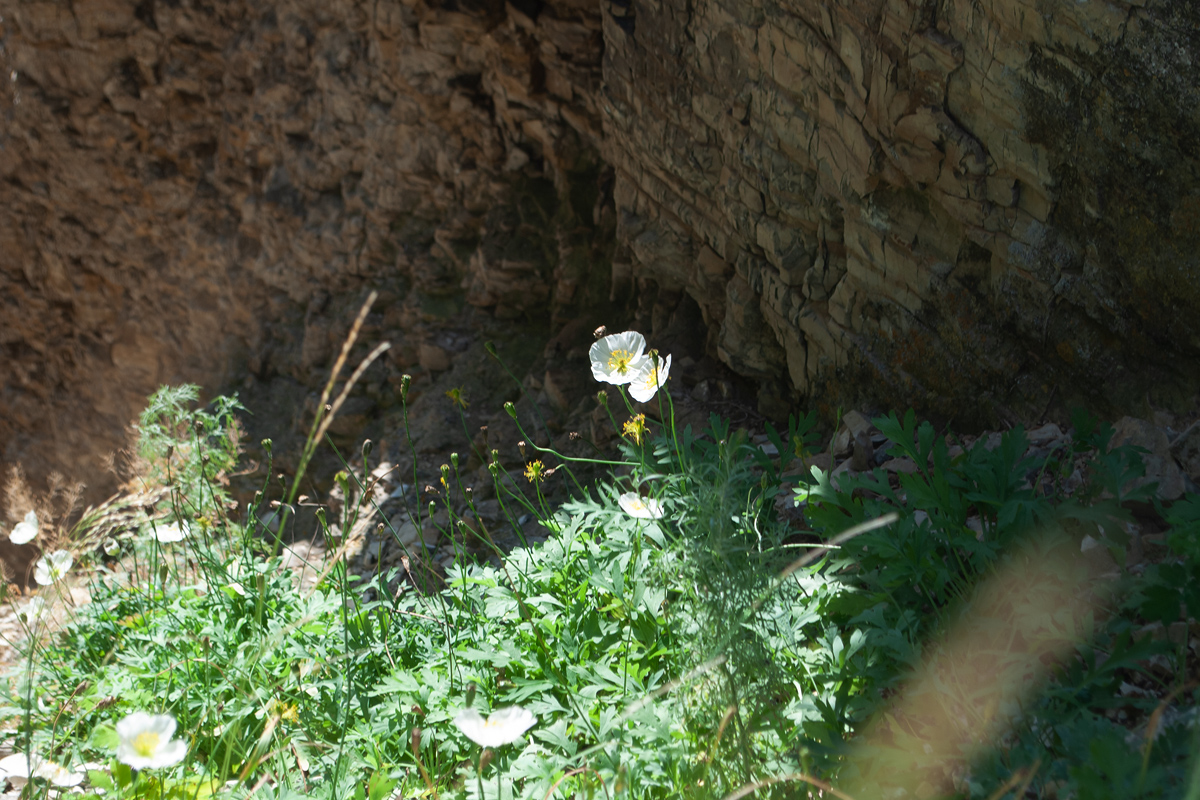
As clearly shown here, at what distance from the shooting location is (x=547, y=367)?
5172mm

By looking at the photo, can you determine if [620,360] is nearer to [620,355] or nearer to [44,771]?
[620,355]

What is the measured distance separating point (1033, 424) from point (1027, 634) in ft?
3.33

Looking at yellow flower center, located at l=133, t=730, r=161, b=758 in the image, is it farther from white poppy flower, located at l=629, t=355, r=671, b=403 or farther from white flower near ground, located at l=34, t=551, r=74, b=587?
white poppy flower, located at l=629, t=355, r=671, b=403

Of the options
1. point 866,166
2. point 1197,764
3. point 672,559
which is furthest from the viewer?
point 866,166

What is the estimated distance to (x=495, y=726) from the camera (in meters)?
1.56

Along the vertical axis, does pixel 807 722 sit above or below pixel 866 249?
below

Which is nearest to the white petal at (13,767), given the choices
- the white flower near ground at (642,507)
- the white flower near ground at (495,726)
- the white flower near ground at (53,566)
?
the white flower near ground at (53,566)

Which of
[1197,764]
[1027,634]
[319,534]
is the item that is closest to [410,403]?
[319,534]

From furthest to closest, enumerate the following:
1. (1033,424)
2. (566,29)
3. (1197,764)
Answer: (566,29) < (1033,424) < (1197,764)

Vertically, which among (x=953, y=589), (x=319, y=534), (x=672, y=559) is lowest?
(x=319, y=534)

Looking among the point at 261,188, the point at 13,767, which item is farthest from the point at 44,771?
the point at 261,188

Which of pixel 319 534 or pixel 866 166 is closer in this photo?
pixel 866 166

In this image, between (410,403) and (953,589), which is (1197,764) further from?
(410,403)

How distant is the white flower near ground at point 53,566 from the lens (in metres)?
2.48
